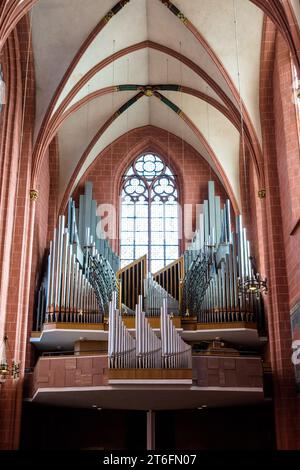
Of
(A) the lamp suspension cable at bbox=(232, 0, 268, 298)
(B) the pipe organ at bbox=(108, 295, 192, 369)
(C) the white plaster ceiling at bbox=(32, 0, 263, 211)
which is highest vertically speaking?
(C) the white plaster ceiling at bbox=(32, 0, 263, 211)

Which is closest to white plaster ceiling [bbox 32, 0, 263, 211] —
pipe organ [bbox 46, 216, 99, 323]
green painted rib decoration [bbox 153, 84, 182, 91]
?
green painted rib decoration [bbox 153, 84, 182, 91]

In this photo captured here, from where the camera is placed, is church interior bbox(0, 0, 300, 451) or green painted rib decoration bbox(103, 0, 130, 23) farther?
green painted rib decoration bbox(103, 0, 130, 23)

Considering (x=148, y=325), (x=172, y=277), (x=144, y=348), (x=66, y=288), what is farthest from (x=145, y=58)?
(x=144, y=348)

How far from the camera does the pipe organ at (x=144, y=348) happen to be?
20.0 metres

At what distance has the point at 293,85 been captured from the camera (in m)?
20.2

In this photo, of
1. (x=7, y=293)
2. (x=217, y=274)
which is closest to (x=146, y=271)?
(x=217, y=274)

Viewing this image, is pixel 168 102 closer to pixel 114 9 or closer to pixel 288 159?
pixel 114 9

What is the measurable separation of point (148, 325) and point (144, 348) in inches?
27.2

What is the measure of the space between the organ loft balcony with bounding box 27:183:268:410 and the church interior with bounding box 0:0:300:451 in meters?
0.06

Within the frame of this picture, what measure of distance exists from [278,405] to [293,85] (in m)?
9.25

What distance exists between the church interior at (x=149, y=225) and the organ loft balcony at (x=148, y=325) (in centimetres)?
6

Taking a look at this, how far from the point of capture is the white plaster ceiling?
837 inches

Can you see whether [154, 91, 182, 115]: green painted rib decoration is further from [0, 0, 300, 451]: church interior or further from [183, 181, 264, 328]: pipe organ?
[183, 181, 264, 328]: pipe organ

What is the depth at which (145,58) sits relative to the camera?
2531 centimetres
